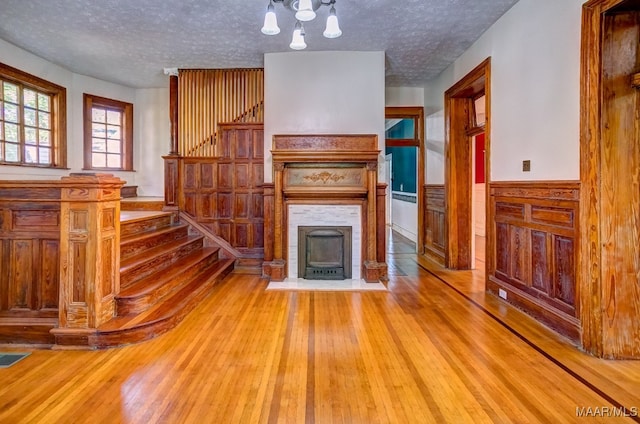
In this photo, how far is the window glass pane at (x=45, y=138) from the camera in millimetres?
5418

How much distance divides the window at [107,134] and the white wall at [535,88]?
6.17 meters

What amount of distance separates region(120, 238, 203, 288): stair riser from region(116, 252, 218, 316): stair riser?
28 centimetres

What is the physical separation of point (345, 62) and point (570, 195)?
10.8ft

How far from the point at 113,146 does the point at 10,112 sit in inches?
69.3

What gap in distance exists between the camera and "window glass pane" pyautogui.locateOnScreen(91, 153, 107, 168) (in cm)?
630

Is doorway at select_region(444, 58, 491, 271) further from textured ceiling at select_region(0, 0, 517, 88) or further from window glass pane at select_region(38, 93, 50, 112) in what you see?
window glass pane at select_region(38, 93, 50, 112)

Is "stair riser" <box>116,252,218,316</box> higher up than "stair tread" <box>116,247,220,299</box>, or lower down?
lower down

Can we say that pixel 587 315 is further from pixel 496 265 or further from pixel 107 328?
pixel 107 328

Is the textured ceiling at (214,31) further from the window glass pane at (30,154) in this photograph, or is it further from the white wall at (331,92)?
the window glass pane at (30,154)

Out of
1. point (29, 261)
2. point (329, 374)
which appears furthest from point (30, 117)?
point (329, 374)

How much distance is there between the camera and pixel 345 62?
491 cm

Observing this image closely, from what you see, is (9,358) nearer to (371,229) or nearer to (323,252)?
(323,252)

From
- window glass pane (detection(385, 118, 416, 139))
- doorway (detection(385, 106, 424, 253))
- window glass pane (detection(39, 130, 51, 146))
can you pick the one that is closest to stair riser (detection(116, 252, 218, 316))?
window glass pane (detection(39, 130, 51, 146))

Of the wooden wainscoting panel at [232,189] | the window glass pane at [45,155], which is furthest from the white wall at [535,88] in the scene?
the window glass pane at [45,155]
